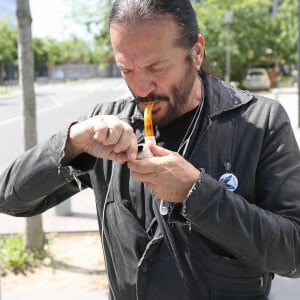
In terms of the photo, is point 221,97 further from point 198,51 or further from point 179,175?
point 179,175

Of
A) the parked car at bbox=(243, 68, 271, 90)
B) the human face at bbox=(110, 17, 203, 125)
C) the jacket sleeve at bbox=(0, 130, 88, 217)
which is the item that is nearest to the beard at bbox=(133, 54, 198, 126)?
the human face at bbox=(110, 17, 203, 125)

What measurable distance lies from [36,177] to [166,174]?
1.70 feet

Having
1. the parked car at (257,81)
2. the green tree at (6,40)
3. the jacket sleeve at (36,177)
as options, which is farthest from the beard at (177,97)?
the green tree at (6,40)

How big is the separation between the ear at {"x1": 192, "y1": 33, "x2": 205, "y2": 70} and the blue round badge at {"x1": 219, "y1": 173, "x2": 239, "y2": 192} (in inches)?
16.8

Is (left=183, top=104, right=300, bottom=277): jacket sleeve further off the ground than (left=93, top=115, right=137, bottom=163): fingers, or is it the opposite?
(left=93, top=115, right=137, bottom=163): fingers

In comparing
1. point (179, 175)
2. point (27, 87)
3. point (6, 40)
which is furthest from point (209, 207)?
point (6, 40)

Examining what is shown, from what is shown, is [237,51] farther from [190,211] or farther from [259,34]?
[190,211]

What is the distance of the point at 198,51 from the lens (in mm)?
1782

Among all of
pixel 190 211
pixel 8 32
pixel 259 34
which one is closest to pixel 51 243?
pixel 190 211

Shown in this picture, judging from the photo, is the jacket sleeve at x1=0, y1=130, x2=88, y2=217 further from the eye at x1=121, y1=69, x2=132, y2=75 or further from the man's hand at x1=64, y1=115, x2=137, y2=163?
the eye at x1=121, y1=69, x2=132, y2=75

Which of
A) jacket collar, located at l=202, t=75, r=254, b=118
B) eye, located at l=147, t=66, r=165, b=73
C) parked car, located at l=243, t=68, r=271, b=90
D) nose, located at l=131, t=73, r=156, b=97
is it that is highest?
eye, located at l=147, t=66, r=165, b=73

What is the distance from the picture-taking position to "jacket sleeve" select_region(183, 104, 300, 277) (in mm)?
1403

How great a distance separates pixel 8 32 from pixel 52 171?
146 feet

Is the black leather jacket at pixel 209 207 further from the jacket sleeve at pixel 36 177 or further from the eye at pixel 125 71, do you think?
the eye at pixel 125 71
